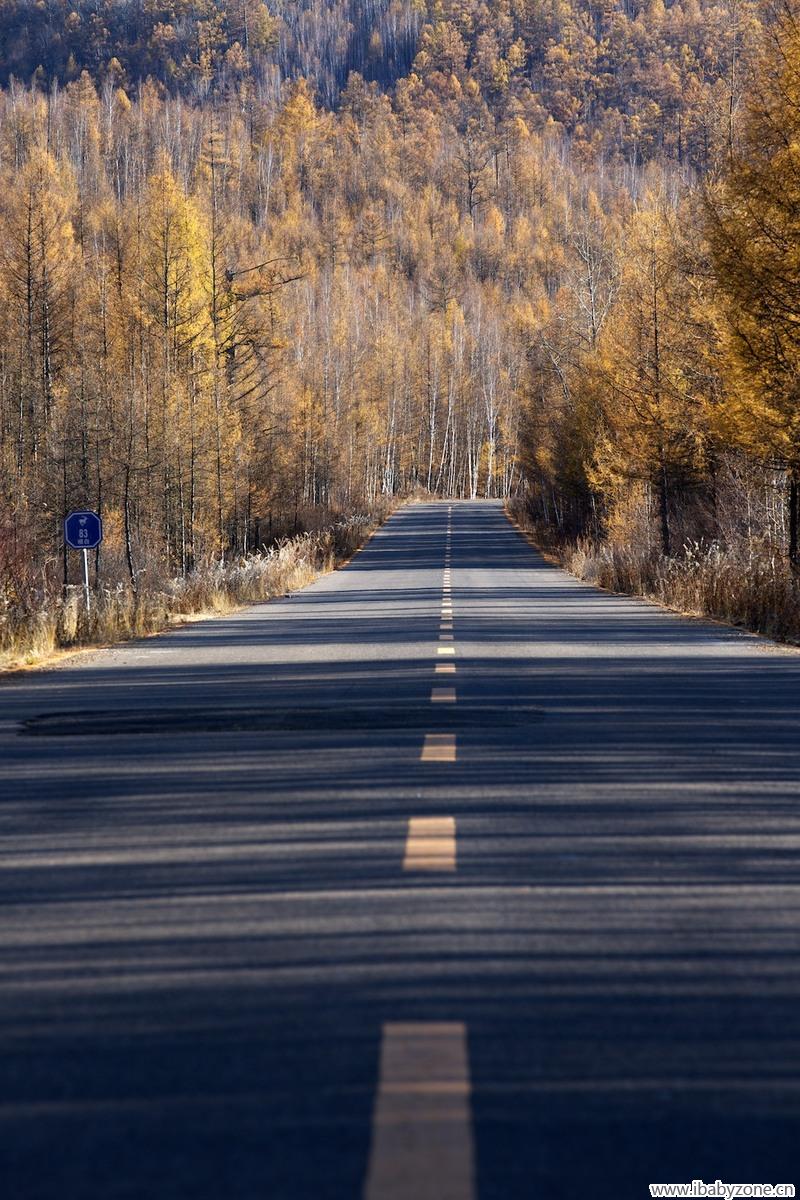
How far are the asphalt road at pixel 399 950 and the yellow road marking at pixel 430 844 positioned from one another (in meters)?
0.02

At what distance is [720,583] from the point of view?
26641mm

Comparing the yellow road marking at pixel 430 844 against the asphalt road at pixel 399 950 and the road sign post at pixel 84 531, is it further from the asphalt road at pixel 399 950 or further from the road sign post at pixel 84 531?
the road sign post at pixel 84 531

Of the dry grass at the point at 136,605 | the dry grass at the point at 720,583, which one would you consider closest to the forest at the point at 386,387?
the dry grass at the point at 720,583

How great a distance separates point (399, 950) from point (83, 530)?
63.2 feet

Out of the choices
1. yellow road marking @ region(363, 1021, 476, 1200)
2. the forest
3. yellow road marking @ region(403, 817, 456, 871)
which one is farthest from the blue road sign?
A: yellow road marking @ region(363, 1021, 476, 1200)

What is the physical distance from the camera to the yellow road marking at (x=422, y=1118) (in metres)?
3.48

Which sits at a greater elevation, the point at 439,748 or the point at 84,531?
the point at 84,531

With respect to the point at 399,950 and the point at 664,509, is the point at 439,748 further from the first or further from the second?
the point at 664,509

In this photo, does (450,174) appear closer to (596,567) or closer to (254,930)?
(596,567)

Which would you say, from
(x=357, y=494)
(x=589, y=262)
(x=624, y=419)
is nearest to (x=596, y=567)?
(x=624, y=419)

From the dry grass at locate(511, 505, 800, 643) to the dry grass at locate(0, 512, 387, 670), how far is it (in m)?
8.40

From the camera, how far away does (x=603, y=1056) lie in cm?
428

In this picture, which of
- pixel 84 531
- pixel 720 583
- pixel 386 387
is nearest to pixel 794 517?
pixel 720 583

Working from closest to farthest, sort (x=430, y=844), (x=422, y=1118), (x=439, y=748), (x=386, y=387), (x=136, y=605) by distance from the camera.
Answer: (x=422, y=1118), (x=430, y=844), (x=439, y=748), (x=136, y=605), (x=386, y=387)
